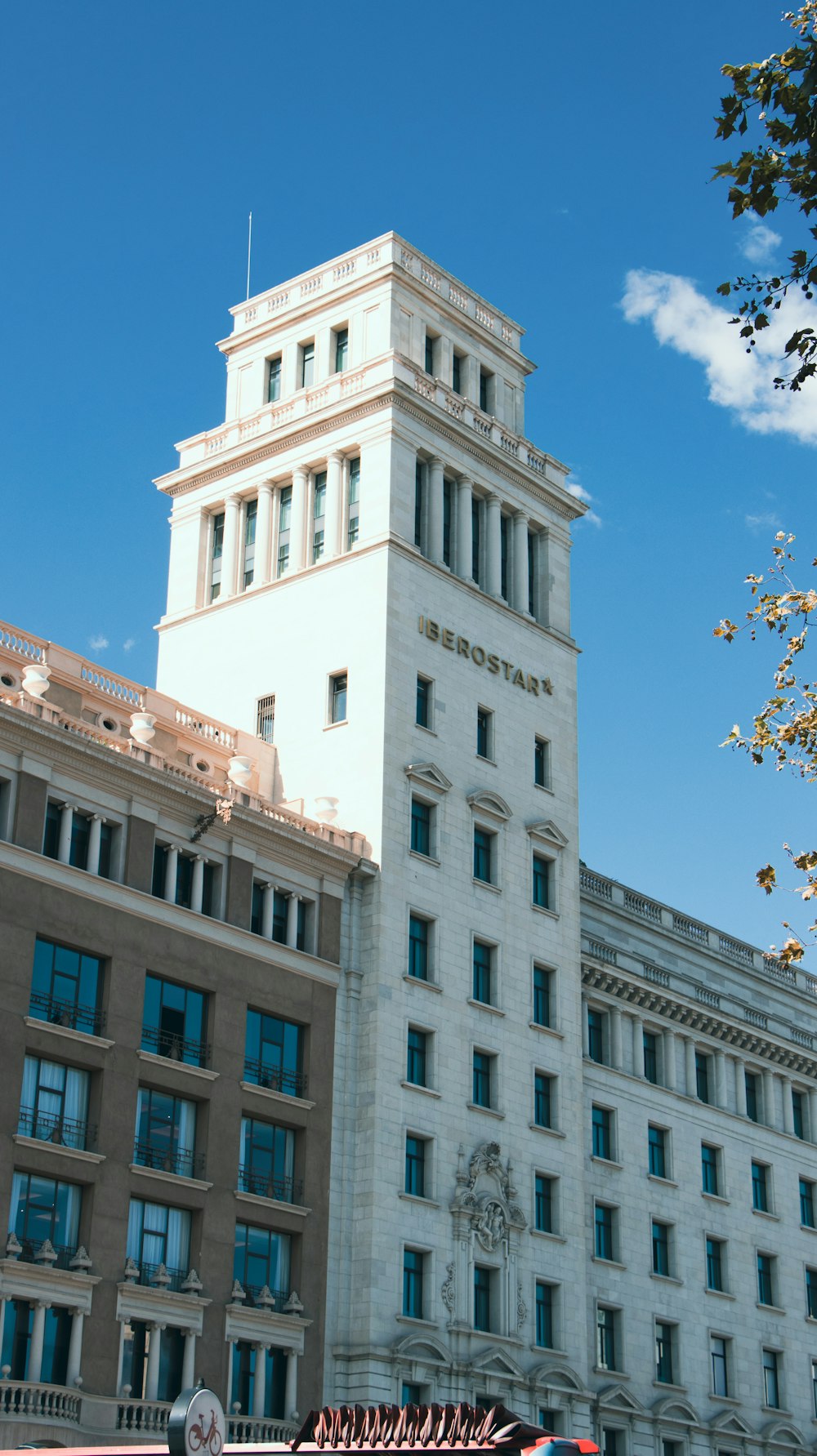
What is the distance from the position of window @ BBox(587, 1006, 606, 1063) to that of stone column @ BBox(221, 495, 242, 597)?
18.8m

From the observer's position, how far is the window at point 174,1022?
49.4 metres

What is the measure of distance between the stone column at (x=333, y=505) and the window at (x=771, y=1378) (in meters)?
32.1

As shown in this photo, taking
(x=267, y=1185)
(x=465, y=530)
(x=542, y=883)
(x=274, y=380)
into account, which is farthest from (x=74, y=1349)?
(x=274, y=380)

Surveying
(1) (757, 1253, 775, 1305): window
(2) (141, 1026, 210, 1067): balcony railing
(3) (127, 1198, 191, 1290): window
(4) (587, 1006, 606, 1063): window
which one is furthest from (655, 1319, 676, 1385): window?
(2) (141, 1026, 210, 1067): balcony railing

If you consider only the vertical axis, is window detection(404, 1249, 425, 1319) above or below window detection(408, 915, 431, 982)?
below

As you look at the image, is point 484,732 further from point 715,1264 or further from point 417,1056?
point 715,1264

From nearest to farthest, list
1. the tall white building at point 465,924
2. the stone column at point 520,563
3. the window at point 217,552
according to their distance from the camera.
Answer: the tall white building at point 465,924
the stone column at point 520,563
the window at point 217,552

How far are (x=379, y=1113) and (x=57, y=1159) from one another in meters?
11.1

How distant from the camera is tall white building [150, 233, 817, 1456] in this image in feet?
181

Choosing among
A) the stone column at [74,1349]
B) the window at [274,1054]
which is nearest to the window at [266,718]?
the window at [274,1054]

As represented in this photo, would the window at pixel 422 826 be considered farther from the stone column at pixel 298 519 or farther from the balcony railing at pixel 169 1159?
the balcony railing at pixel 169 1159

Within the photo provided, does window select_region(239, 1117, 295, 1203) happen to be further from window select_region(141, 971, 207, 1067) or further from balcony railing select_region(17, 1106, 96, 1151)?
balcony railing select_region(17, 1106, 96, 1151)

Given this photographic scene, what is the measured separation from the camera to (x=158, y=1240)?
4791 centimetres

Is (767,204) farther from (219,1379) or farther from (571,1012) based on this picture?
(571,1012)
